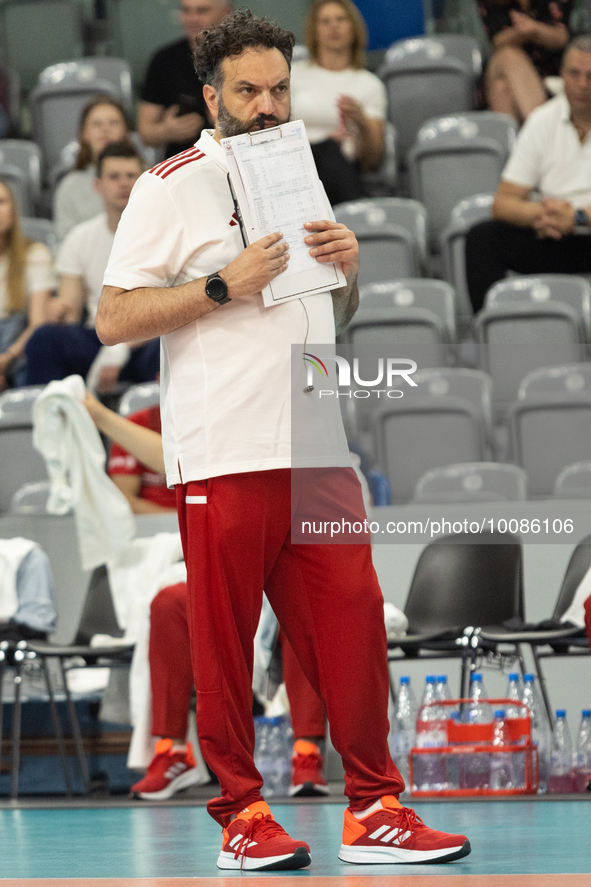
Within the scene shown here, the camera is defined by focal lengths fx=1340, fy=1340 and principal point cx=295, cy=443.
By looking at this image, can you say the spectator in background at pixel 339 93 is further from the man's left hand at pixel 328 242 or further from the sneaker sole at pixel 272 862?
the sneaker sole at pixel 272 862

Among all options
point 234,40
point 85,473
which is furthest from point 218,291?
point 85,473

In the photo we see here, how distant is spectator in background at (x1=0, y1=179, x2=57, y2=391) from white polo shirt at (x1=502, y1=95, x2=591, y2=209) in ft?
8.45

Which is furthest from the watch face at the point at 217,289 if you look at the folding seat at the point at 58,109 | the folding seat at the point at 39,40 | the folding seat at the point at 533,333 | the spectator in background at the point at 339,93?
the folding seat at the point at 39,40

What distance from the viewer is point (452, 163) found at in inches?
316

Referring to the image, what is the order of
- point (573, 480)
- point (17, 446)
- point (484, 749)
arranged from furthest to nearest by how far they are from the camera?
1. point (17, 446)
2. point (573, 480)
3. point (484, 749)

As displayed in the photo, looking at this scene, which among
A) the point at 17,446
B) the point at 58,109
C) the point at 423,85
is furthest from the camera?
the point at 58,109

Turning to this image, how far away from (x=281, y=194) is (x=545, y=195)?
4823mm

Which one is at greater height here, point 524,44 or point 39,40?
point 39,40

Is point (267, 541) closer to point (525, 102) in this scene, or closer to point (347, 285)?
point (347, 285)

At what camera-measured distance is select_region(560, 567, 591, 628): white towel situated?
4.67 meters

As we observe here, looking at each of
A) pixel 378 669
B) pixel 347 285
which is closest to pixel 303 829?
pixel 378 669

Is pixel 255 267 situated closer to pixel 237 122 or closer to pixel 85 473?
pixel 237 122

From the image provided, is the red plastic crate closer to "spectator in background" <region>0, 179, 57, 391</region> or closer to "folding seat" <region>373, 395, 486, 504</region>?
"folding seat" <region>373, 395, 486, 504</region>

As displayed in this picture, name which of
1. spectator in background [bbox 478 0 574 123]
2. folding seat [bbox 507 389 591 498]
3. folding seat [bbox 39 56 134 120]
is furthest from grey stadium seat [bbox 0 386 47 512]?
spectator in background [bbox 478 0 574 123]
